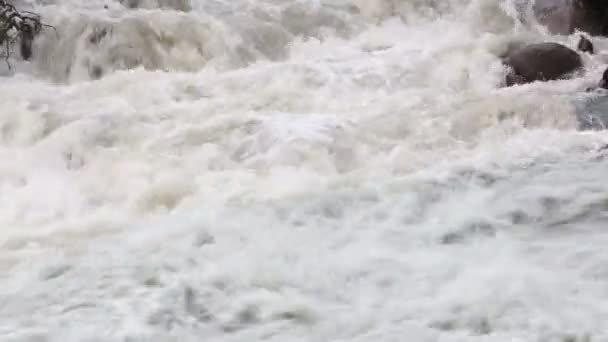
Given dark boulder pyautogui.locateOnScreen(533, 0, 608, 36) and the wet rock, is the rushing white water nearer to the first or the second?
the wet rock

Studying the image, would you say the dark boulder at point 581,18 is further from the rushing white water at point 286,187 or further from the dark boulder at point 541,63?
the dark boulder at point 541,63

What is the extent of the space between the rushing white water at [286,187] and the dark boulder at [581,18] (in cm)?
28

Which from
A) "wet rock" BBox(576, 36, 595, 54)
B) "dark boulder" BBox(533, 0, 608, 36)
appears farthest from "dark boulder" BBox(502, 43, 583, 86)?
"dark boulder" BBox(533, 0, 608, 36)

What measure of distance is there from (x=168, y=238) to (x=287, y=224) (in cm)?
61

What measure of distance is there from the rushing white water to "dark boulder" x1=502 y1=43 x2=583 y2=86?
16 centimetres

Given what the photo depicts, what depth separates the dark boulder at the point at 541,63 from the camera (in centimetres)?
663

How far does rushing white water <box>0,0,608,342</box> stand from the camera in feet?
10.9

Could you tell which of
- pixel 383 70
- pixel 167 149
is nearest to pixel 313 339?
pixel 167 149

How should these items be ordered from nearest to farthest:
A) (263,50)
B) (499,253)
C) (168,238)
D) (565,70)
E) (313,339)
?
(313,339), (499,253), (168,238), (565,70), (263,50)

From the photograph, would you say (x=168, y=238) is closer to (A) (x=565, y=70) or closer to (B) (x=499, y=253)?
(B) (x=499, y=253)

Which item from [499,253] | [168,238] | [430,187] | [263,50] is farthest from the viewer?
[263,50]

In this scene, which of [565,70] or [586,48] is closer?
[565,70]

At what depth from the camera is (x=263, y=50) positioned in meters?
7.86

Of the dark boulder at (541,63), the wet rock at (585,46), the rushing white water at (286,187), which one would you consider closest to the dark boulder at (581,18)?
the rushing white water at (286,187)
